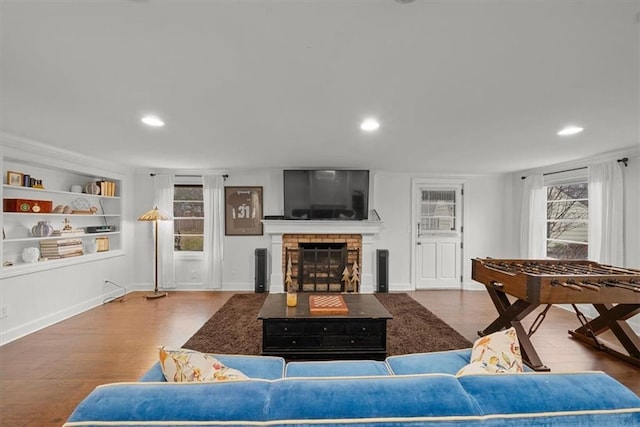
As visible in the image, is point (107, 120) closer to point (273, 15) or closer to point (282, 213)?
point (273, 15)

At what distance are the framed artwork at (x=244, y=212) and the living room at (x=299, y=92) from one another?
0.60 m

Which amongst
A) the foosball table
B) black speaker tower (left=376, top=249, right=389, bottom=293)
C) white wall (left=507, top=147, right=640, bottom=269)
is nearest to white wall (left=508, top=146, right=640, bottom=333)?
white wall (left=507, top=147, right=640, bottom=269)

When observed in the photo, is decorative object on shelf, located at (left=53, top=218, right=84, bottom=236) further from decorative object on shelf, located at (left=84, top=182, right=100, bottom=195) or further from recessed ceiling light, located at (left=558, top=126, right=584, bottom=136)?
recessed ceiling light, located at (left=558, top=126, right=584, bottom=136)

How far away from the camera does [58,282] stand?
12.4 feet

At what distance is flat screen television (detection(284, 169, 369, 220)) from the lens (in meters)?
4.98

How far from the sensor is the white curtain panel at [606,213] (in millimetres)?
3705

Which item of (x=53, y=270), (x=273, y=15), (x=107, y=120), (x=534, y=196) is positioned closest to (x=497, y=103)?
(x=273, y=15)

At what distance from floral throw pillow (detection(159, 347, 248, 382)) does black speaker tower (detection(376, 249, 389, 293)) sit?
4.08 meters

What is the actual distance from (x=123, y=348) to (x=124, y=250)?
2625mm

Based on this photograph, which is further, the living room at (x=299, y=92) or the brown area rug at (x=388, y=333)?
the brown area rug at (x=388, y=333)

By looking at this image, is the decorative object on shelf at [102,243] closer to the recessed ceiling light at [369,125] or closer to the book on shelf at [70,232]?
the book on shelf at [70,232]

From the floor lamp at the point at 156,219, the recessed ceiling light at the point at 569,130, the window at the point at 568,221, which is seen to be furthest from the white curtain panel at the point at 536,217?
the floor lamp at the point at 156,219

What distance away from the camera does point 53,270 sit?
3.72 m

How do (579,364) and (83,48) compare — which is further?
(579,364)
